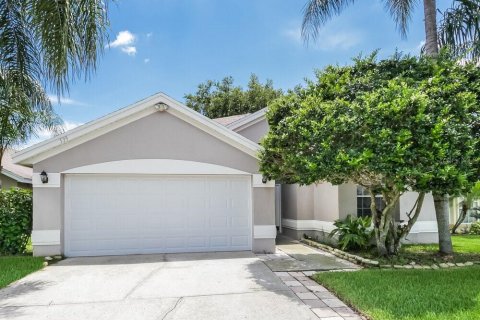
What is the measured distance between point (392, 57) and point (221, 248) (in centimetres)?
796

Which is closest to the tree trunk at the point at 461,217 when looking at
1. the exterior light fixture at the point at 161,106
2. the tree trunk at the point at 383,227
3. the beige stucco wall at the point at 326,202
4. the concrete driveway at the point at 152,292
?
the beige stucco wall at the point at 326,202

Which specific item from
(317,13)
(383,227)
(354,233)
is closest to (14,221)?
(354,233)

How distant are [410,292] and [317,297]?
187 cm

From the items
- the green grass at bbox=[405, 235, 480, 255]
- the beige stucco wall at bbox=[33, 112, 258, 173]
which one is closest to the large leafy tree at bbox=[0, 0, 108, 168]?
the beige stucco wall at bbox=[33, 112, 258, 173]

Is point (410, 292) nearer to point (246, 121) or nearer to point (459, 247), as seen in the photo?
point (459, 247)

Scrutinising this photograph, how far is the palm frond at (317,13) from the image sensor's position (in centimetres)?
1285

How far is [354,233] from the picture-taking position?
1191cm

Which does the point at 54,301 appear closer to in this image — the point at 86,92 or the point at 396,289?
the point at 86,92

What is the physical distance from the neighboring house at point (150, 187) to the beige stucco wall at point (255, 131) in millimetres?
4723

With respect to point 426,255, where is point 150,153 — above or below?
above

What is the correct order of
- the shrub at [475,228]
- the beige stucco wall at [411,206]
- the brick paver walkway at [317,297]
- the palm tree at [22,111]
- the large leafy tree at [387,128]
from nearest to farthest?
the brick paver walkway at [317,297] < the large leafy tree at [387,128] < the palm tree at [22,111] < the beige stucco wall at [411,206] < the shrub at [475,228]

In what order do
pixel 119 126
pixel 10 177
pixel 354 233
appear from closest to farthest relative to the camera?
pixel 119 126 < pixel 354 233 < pixel 10 177

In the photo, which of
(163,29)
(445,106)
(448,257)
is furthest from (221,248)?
(163,29)

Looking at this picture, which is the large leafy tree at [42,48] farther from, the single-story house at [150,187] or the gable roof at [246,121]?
the gable roof at [246,121]
